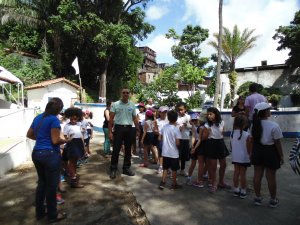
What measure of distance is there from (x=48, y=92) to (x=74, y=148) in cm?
1773

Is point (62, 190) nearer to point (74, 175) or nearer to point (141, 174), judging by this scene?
point (74, 175)

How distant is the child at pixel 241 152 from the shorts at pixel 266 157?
1.21 ft

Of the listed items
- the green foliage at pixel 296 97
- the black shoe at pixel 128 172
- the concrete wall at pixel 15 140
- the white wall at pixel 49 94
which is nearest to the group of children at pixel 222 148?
the black shoe at pixel 128 172

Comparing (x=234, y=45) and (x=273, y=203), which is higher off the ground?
(x=234, y=45)

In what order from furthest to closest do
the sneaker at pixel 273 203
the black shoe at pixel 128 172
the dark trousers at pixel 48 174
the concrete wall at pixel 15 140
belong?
the concrete wall at pixel 15 140 → the black shoe at pixel 128 172 → the sneaker at pixel 273 203 → the dark trousers at pixel 48 174

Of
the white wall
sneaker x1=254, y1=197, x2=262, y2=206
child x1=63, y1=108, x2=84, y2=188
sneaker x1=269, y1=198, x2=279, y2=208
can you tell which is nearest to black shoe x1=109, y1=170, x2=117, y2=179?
child x1=63, y1=108, x2=84, y2=188

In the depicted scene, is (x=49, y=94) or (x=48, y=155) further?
(x=49, y=94)

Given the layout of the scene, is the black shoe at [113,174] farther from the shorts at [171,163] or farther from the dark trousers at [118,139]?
the shorts at [171,163]

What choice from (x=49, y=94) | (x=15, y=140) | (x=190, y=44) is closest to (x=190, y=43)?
(x=190, y=44)

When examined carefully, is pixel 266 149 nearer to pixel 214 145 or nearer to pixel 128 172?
pixel 214 145

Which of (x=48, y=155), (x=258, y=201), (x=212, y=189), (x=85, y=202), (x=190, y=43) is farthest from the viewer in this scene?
(x=190, y=43)

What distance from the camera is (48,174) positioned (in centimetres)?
456

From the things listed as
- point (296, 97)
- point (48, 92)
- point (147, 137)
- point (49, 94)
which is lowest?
point (147, 137)

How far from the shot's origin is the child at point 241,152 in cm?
558
